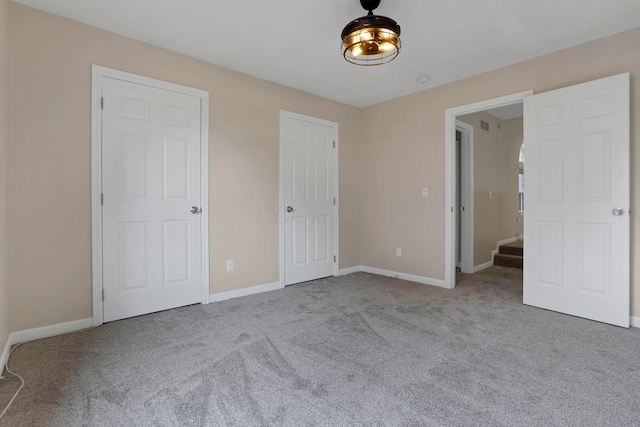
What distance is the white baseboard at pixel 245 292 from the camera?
3360 mm

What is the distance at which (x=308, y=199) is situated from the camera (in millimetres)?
4180

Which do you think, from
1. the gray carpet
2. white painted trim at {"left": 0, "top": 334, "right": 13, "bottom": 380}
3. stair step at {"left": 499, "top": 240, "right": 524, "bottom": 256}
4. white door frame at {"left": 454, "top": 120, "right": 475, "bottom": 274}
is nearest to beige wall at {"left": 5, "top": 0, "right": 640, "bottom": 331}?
white painted trim at {"left": 0, "top": 334, "right": 13, "bottom": 380}

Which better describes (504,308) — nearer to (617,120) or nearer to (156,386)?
(617,120)

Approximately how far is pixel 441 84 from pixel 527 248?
2.10 m

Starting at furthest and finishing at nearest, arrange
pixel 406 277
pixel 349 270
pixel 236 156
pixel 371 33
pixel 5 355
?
pixel 349 270
pixel 406 277
pixel 236 156
pixel 371 33
pixel 5 355

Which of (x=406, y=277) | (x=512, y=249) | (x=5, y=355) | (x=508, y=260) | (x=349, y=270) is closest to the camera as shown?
(x=5, y=355)

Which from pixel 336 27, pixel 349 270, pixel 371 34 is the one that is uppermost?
pixel 336 27

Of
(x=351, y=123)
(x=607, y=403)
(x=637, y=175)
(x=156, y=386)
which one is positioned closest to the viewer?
(x=607, y=403)

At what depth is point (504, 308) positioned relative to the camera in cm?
311

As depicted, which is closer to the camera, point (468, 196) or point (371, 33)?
point (371, 33)

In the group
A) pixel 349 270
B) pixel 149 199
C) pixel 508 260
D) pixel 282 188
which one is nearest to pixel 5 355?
pixel 149 199

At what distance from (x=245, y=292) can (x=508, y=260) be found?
408 cm

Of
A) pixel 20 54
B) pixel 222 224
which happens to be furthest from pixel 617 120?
pixel 20 54

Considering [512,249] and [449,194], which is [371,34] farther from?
[512,249]
